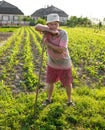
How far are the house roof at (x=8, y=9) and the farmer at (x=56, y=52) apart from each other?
258 ft

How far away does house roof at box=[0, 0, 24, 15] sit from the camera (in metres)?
83.9

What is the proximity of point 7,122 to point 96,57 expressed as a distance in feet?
25.9

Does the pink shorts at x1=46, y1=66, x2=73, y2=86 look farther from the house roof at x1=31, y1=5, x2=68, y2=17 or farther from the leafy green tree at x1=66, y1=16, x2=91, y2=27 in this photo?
the house roof at x1=31, y1=5, x2=68, y2=17

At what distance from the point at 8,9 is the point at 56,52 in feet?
265

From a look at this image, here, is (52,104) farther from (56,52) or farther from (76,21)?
(76,21)

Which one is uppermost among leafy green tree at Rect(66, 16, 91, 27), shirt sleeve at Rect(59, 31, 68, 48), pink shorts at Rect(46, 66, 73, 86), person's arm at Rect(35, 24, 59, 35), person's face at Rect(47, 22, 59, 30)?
person's face at Rect(47, 22, 59, 30)

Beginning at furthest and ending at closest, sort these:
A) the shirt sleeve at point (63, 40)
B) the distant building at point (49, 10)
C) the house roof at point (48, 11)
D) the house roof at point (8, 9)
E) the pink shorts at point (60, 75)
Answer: the distant building at point (49, 10) < the house roof at point (48, 11) < the house roof at point (8, 9) < the pink shorts at point (60, 75) < the shirt sleeve at point (63, 40)

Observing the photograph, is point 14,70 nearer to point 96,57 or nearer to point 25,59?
point 25,59

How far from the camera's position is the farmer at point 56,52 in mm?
5797

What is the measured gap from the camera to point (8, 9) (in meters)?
84.8

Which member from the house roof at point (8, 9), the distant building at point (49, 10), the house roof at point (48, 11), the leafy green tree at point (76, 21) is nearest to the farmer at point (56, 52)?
the leafy green tree at point (76, 21)

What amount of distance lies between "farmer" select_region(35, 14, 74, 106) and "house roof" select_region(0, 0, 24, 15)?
258ft

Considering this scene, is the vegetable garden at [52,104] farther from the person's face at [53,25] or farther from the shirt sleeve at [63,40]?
the person's face at [53,25]

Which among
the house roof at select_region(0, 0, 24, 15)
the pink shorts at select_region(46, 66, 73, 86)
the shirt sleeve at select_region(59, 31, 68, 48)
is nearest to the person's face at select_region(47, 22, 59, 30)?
the shirt sleeve at select_region(59, 31, 68, 48)
